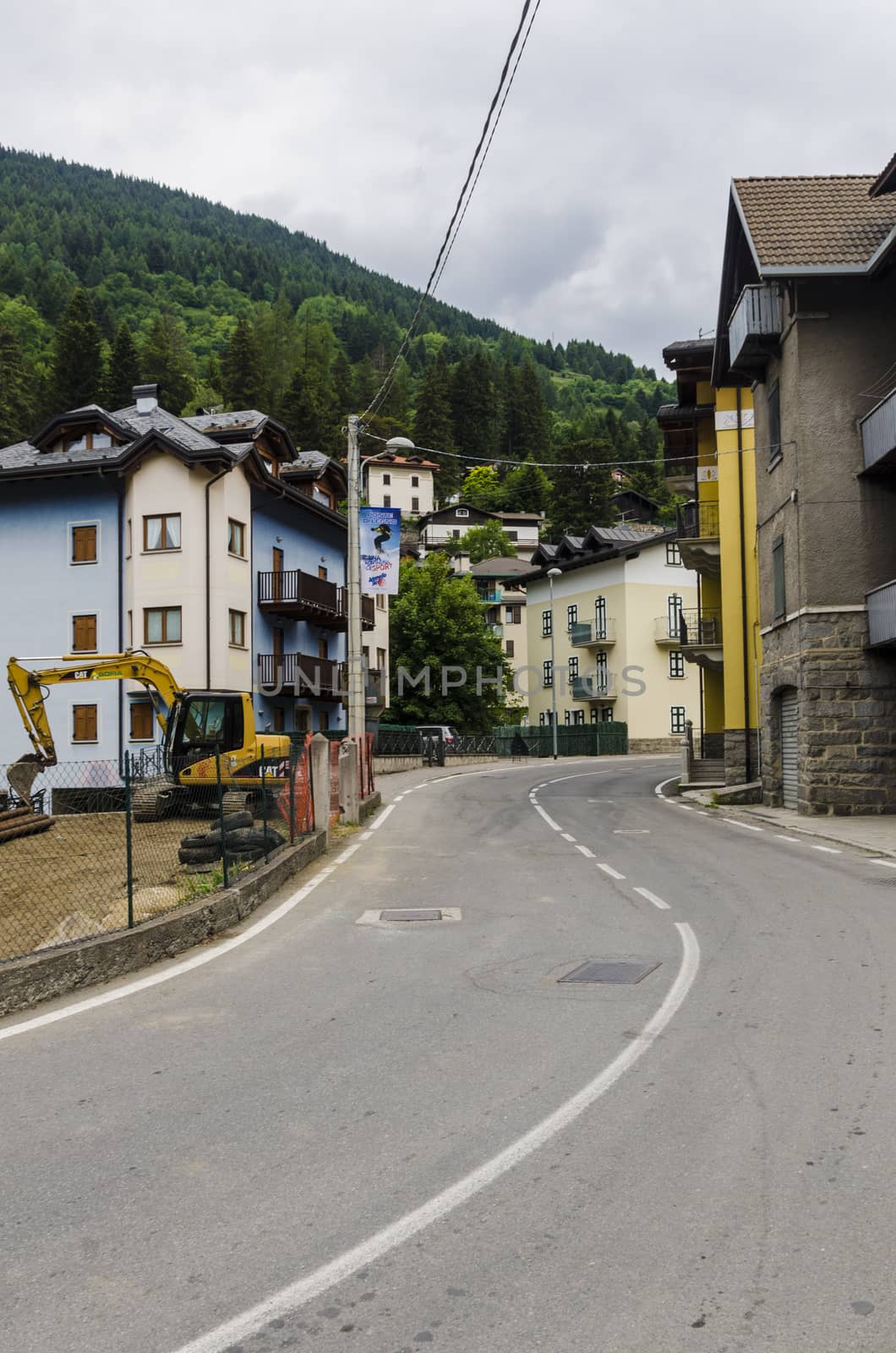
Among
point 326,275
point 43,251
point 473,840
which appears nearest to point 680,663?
point 473,840

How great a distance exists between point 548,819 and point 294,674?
1916 centimetres

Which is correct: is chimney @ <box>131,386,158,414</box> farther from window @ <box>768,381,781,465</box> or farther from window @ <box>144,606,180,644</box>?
window @ <box>768,381,781,465</box>

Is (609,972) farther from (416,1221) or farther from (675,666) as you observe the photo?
(675,666)

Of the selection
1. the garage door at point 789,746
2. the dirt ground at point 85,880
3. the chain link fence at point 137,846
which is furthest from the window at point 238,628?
the garage door at point 789,746

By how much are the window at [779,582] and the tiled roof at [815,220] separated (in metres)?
5.66

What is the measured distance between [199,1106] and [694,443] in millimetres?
36136

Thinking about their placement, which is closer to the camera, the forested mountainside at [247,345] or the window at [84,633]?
the window at [84,633]

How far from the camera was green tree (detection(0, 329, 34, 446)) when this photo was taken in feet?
246

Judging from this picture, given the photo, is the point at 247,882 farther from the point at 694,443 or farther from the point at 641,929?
the point at 694,443

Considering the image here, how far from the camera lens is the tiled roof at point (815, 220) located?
73.9ft

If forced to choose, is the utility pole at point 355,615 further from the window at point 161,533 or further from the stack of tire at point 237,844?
the window at point 161,533

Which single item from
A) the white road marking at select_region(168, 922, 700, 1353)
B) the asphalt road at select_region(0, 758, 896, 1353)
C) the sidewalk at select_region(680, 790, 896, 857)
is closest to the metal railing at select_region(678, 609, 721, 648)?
the sidewalk at select_region(680, 790, 896, 857)

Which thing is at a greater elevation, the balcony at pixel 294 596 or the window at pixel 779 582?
the balcony at pixel 294 596

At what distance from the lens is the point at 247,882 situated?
40.7 ft
